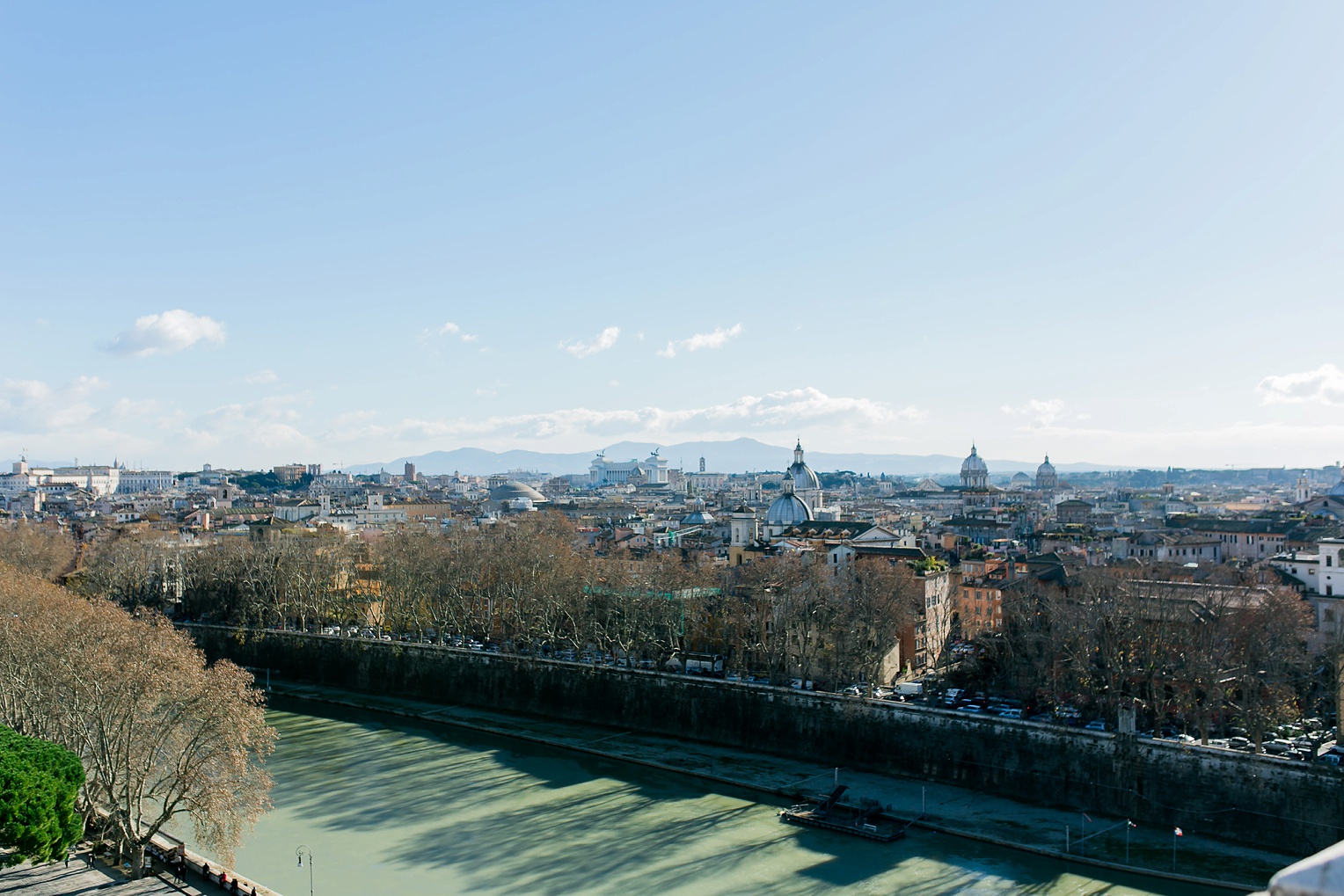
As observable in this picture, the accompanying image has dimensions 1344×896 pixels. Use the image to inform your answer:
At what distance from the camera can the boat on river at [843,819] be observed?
2434 cm

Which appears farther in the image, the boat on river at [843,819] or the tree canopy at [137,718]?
the boat on river at [843,819]

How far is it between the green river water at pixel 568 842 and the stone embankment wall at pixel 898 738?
3.30 m

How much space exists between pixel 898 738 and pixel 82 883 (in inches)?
757

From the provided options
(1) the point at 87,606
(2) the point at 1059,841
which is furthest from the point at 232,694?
(2) the point at 1059,841

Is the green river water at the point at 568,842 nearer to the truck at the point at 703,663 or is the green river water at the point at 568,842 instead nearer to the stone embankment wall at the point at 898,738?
the stone embankment wall at the point at 898,738

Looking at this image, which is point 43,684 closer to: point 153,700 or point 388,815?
point 153,700

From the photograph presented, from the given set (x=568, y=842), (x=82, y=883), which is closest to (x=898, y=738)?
(x=568, y=842)

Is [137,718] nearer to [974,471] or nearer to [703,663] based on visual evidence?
[703,663]

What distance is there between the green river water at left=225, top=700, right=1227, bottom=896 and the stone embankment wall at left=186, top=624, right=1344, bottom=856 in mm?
3298

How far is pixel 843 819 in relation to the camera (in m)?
25.2

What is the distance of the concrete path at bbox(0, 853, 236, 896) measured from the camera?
19.1 meters

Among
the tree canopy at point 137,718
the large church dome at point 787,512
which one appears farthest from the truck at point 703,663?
the large church dome at point 787,512

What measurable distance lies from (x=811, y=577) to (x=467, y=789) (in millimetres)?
13966

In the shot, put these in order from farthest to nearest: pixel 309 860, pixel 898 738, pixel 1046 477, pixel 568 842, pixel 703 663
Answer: pixel 1046 477 → pixel 703 663 → pixel 898 738 → pixel 568 842 → pixel 309 860
